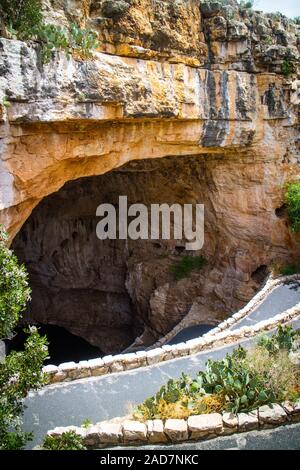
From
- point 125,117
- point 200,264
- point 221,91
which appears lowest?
point 200,264

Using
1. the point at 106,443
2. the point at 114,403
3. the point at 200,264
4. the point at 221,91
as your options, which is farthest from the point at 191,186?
the point at 106,443

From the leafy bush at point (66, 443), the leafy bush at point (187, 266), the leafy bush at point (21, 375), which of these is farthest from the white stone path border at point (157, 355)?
the leafy bush at point (187, 266)

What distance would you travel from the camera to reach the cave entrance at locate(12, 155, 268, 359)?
18.3m

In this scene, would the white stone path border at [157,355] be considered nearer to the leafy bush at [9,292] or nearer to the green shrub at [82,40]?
the leafy bush at [9,292]

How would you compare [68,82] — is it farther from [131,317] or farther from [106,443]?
[131,317]

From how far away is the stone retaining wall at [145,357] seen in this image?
378 inches

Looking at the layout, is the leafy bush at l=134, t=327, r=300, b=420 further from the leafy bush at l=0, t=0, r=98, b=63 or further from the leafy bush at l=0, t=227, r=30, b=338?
the leafy bush at l=0, t=0, r=98, b=63

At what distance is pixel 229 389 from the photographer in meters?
8.41

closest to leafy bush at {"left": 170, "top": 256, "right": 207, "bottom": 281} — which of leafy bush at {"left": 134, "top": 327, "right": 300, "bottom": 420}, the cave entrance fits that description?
the cave entrance

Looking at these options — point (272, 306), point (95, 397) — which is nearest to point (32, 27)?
point (95, 397)

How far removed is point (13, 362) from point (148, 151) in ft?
30.1

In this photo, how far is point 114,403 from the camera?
8.98 m

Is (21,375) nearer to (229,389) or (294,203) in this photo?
(229,389)

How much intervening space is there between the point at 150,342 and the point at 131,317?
316cm
